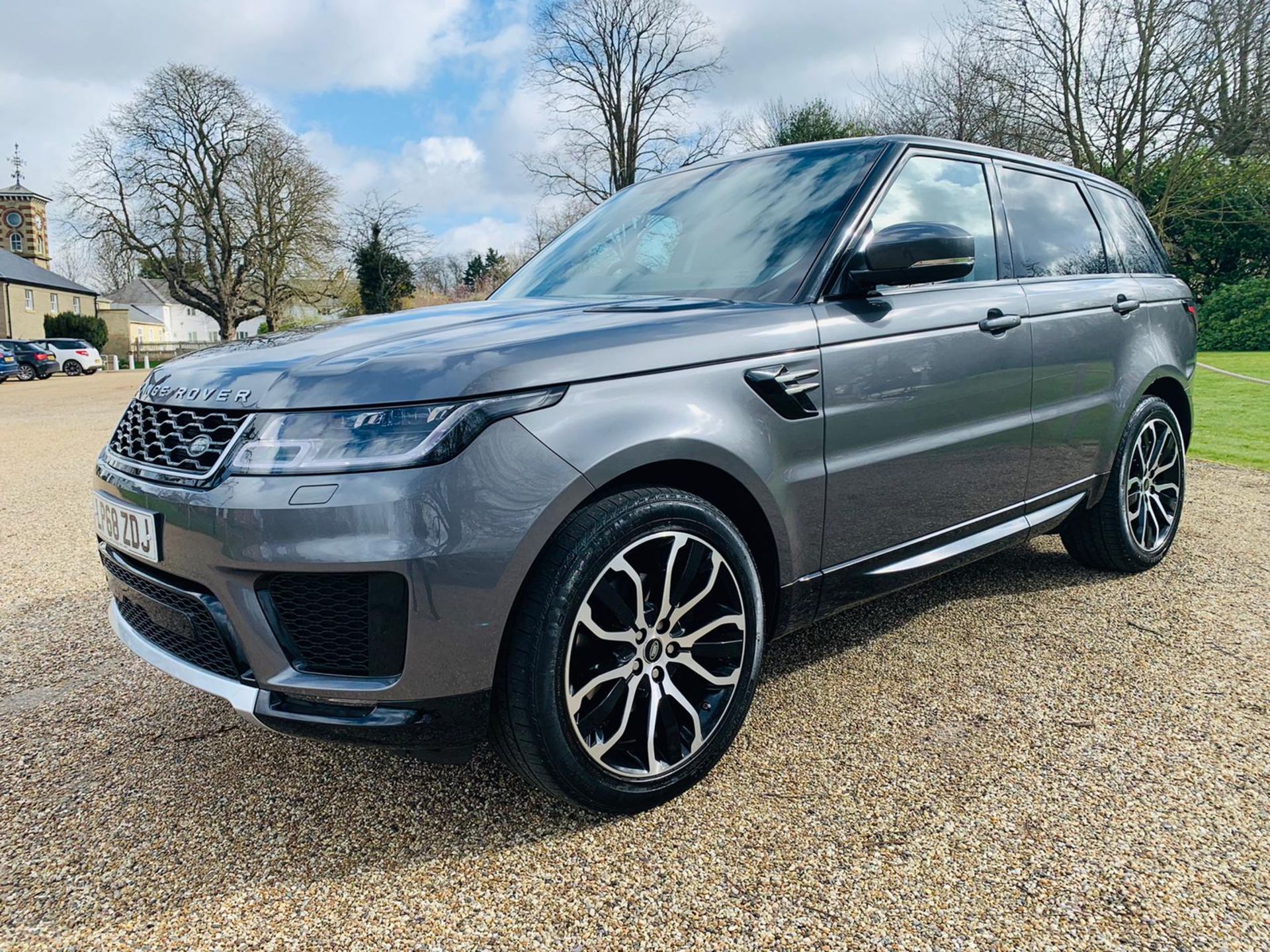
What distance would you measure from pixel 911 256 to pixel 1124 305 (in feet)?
6.35

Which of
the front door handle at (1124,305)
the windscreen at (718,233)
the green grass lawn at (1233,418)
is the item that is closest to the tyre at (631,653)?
the windscreen at (718,233)

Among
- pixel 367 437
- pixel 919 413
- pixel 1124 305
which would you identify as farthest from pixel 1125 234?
pixel 367 437

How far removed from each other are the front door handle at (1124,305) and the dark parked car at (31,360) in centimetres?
3426

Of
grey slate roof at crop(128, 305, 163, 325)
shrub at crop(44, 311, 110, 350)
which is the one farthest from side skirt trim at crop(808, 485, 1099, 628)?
grey slate roof at crop(128, 305, 163, 325)

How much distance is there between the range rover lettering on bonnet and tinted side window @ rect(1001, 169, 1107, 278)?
2.86 meters

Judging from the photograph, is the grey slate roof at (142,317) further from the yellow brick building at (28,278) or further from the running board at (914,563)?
the running board at (914,563)

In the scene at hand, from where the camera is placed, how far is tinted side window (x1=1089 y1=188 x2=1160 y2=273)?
4.16 metres

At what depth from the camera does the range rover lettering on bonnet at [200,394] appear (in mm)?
2025

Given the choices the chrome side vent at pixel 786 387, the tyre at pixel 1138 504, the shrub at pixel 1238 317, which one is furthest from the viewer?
the shrub at pixel 1238 317

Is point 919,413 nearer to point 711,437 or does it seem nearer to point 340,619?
point 711,437

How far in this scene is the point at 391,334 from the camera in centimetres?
230

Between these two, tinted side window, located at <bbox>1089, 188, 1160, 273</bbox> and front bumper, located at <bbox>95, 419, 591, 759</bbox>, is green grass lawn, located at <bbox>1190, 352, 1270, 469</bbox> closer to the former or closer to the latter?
tinted side window, located at <bbox>1089, 188, 1160, 273</bbox>

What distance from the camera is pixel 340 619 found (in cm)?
190

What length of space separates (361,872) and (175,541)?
2.89 ft
